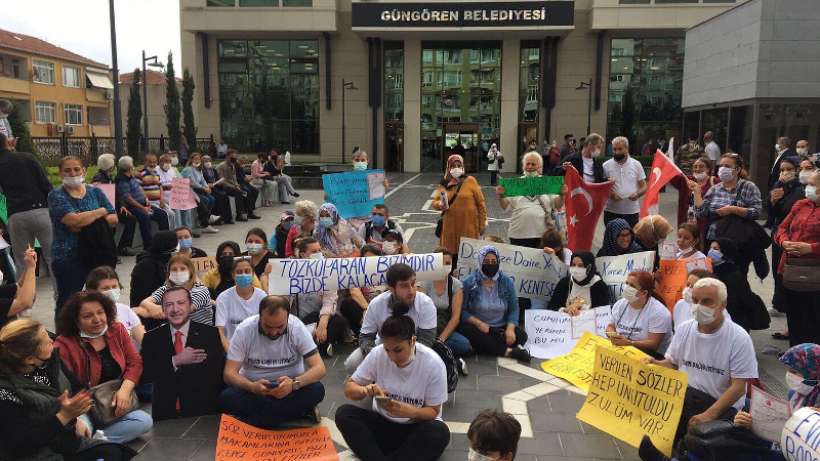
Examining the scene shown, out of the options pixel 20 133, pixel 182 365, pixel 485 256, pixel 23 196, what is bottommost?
pixel 182 365

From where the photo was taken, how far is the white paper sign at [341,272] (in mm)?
6668

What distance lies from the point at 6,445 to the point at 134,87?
1254 inches

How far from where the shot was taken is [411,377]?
449 centimetres

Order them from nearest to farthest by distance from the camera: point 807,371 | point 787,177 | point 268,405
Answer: point 807,371
point 268,405
point 787,177

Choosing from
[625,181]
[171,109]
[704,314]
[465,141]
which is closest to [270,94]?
[171,109]

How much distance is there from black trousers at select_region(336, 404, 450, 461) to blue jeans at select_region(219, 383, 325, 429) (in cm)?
57

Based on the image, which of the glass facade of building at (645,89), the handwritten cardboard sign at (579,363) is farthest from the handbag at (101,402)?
the glass facade of building at (645,89)

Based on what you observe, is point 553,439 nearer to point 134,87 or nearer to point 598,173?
point 598,173

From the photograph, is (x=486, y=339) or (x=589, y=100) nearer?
(x=486, y=339)

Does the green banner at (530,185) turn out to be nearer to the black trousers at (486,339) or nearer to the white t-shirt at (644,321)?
the black trousers at (486,339)

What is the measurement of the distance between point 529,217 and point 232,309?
15.0 feet

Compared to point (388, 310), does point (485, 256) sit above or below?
above

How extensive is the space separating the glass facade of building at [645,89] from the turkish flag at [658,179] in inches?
977

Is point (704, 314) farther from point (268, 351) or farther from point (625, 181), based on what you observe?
point (625, 181)
